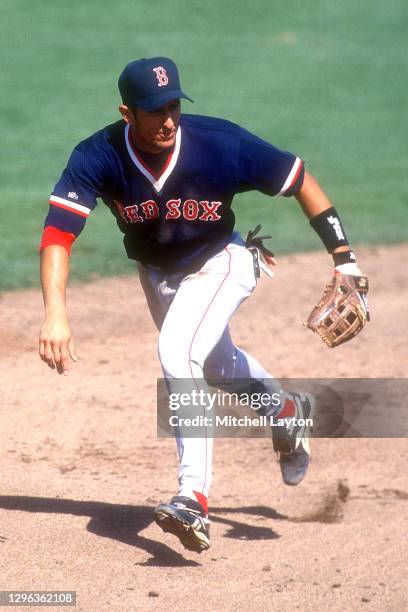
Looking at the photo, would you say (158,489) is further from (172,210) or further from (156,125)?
(156,125)

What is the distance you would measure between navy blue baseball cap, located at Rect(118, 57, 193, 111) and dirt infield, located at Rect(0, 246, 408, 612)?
1967 millimetres

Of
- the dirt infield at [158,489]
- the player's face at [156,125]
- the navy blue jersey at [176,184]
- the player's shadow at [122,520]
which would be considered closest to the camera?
the dirt infield at [158,489]

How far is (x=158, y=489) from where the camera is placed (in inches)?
239

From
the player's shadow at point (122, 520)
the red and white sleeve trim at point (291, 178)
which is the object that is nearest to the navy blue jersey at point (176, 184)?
the red and white sleeve trim at point (291, 178)

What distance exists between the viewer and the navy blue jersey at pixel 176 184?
4969 millimetres

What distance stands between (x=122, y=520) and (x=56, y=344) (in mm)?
1262

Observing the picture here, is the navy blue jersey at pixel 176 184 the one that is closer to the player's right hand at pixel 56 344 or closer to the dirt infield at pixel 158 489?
the player's right hand at pixel 56 344

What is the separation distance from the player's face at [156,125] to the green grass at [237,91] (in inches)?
214

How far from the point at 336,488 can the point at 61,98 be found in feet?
42.3

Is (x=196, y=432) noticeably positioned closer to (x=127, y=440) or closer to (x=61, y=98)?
(x=127, y=440)

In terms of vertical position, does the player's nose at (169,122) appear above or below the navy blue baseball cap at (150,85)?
below

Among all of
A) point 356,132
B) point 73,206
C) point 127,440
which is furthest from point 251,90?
point 73,206

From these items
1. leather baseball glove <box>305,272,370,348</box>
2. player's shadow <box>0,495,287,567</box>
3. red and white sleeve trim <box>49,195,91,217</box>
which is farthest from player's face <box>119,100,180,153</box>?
player's shadow <box>0,495,287,567</box>

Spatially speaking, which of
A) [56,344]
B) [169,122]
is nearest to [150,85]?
[169,122]
